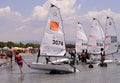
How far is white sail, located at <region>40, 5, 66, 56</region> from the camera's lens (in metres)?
26.3

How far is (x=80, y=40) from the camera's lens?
47094 millimetres

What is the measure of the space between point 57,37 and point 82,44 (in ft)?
67.1

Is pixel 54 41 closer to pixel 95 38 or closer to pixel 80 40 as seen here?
pixel 95 38

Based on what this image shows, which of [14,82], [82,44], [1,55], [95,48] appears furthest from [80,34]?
[14,82]

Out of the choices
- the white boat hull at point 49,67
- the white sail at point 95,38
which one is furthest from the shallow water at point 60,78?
the white sail at point 95,38

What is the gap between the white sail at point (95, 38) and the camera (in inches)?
1716

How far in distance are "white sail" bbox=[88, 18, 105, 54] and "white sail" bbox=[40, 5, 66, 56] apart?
55.7ft

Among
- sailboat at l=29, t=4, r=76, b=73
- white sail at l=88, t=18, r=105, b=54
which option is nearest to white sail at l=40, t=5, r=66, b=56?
sailboat at l=29, t=4, r=76, b=73

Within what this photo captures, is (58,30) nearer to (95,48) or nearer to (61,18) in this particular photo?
(61,18)

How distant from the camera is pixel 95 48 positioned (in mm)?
43562

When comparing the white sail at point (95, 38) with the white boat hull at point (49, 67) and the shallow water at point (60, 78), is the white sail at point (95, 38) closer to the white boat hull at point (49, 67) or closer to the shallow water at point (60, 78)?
the shallow water at point (60, 78)

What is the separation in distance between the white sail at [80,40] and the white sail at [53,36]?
1955 centimetres

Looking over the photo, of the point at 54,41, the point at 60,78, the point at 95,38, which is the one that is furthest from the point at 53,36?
the point at 95,38

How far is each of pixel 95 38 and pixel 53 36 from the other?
59.4ft
